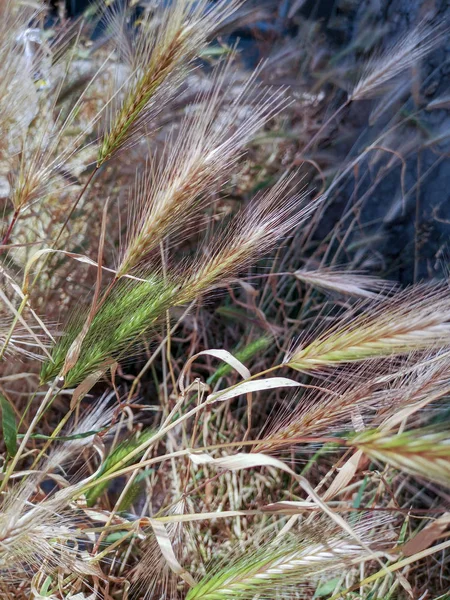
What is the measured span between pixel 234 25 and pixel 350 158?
367 millimetres

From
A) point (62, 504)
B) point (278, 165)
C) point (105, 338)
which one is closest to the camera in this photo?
point (62, 504)

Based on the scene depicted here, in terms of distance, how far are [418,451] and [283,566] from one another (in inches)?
7.1

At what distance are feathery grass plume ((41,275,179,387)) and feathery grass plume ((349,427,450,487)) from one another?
0.88ft

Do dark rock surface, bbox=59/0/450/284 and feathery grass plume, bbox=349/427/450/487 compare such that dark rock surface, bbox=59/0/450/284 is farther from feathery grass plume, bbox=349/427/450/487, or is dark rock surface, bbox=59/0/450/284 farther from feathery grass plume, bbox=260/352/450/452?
feathery grass plume, bbox=349/427/450/487

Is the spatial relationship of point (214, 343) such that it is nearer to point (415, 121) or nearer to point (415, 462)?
point (415, 121)

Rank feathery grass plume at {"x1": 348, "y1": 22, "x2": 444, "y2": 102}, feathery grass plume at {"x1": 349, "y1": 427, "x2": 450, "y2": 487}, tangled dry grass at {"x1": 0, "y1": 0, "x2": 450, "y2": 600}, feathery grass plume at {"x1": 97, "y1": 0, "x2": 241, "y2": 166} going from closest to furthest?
feathery grass plume at {"x1": 349, "y1": 427, "x2": 450, "y2": 487} < tangled dry grass at {"x1": 0, "y1": 0, "x2": 450, "y2": 600} < feathery grass plume at {"x1": 97, "y1": 0, "x2": 241, "y2": 166} < feathery grass plume at {"x1": 348, "y1": 22, "x2": 444, "y2": 102}

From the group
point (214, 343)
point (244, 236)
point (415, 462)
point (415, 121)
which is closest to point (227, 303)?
point (214, 343)

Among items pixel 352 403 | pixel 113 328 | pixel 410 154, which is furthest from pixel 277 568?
pixel 410 154

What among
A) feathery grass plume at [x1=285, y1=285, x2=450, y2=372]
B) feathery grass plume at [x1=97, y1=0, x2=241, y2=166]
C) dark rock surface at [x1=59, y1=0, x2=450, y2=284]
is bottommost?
dark rock surface at [x1=59, y1=0, x2=450, y2=284]

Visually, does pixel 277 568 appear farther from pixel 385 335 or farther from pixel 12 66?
pixel 12 66

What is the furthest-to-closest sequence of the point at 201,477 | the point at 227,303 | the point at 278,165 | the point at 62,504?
the point at 278,165, the point at 227,303, the point at 201,477, the point at 62,504

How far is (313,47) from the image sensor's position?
1521mm

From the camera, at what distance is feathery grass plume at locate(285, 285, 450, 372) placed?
461 millimetres

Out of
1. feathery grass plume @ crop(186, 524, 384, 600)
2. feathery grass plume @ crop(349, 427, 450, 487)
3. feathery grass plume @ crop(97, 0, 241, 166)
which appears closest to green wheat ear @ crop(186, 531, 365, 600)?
feathery grass plume @ crop(186, 524, 384, 600)
